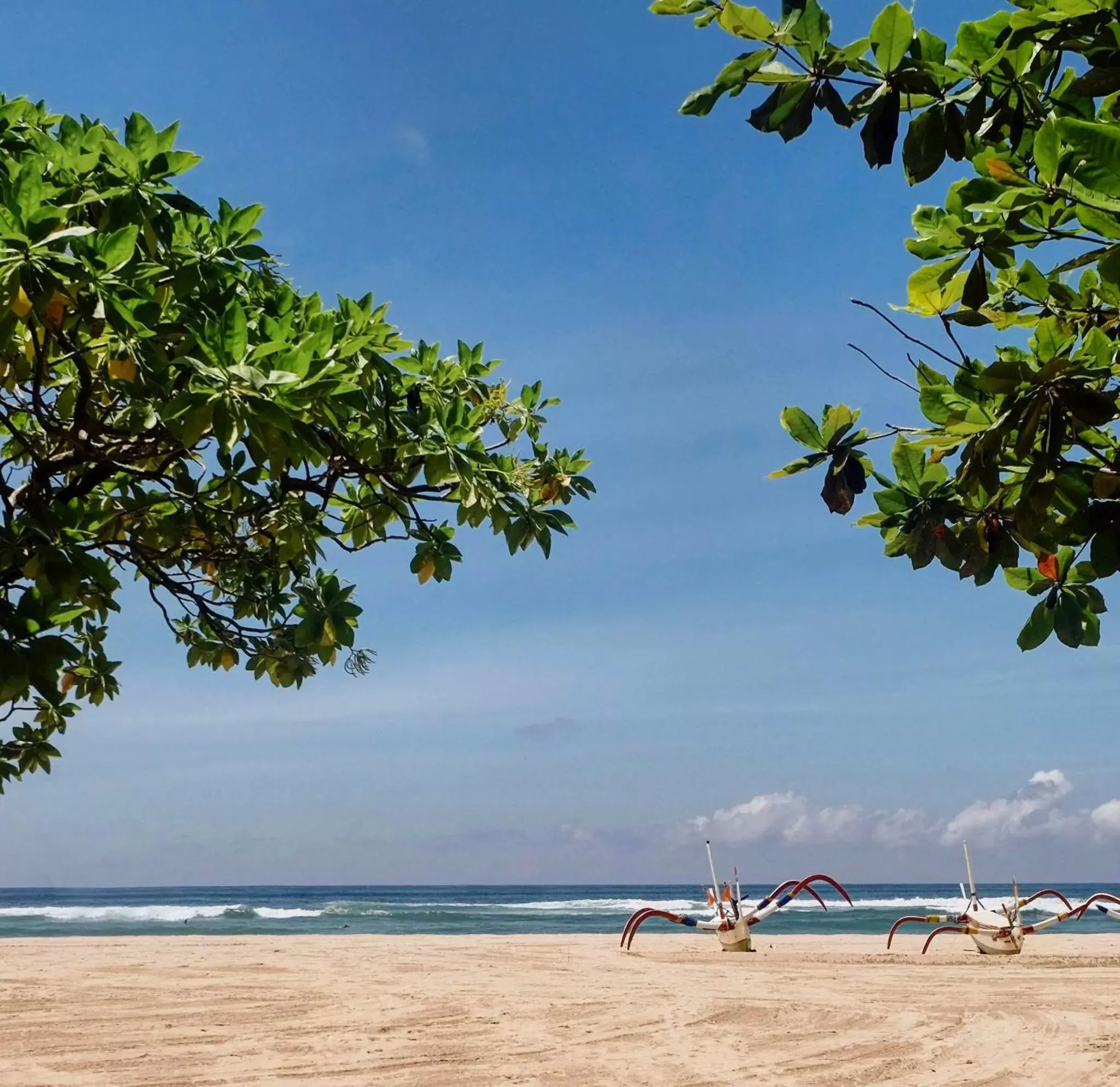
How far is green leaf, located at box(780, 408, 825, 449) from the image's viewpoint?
271 cm

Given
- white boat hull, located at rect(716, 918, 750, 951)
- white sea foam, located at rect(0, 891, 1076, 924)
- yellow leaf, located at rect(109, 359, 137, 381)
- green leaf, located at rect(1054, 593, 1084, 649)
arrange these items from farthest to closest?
white sea foam, located at rect(0, 891, 1076, 924) → white boat hull, located at rect(716, 918, 750, 951) → yellow leaf, located at rect(109, 359, 137, 381) → green leaf, located at rect(1054, 593, 1084, 649)

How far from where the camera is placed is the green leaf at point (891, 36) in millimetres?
2191

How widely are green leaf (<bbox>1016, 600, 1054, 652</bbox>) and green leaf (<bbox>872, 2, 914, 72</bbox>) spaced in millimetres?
1444

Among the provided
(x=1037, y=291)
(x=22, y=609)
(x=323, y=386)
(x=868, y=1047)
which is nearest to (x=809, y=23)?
(x=1037, y=291)

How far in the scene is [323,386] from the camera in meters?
2.59

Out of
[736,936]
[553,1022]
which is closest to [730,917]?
[736,936]

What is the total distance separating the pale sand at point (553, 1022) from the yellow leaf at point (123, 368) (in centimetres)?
498

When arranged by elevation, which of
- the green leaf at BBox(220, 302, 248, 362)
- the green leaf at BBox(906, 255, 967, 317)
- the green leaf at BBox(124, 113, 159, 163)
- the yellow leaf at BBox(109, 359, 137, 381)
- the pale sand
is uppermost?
the green leaf at BBox(124, 113, 159, 163)

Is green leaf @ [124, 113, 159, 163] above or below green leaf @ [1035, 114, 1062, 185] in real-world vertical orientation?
above

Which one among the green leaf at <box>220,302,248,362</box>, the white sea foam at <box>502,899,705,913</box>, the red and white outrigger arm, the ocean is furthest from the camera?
the white sea foam at <box>502,899,705,913</box>

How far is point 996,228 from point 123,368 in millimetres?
2246

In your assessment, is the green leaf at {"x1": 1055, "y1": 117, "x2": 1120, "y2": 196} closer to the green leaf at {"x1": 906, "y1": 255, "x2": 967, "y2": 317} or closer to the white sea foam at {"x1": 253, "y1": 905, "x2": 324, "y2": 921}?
the green leaf at {"x1": 906, "y1": 255, "x2": 967, "y2": 317}

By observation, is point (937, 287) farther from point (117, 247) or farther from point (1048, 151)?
point (117, 247)

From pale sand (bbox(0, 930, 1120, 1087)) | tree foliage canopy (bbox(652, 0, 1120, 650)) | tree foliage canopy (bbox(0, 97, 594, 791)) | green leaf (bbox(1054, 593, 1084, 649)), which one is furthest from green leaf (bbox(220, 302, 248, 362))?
pale sand (bbox(0, 930, 1120, 1087))
